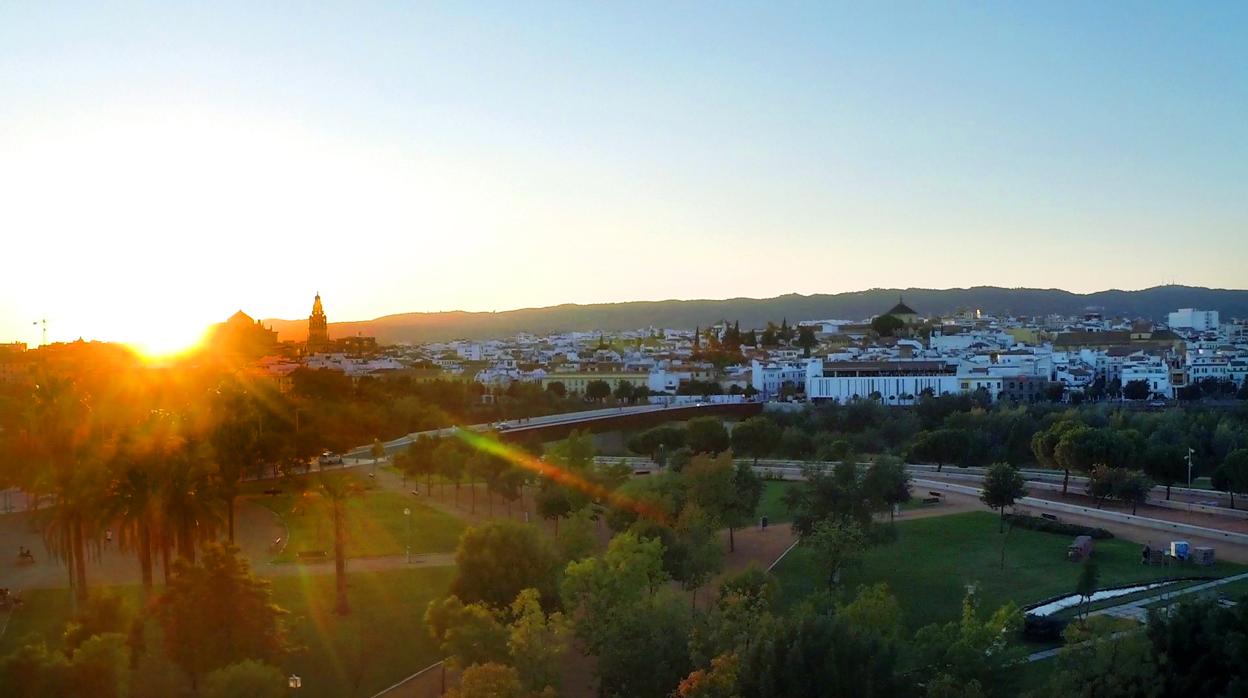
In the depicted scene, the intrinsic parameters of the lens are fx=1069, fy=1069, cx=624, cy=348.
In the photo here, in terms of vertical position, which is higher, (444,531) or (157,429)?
(157,429)

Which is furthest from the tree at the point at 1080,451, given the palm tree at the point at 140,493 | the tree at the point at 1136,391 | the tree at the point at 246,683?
the tree at the point at 1136,391

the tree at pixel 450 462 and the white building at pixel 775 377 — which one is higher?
the tree at pixel 450 462

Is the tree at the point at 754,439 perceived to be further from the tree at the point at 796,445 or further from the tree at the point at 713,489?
the tree at the point at 713,489

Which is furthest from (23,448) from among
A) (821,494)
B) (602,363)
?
(602,363)

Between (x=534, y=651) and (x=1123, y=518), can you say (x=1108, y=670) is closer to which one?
(x=534, y=651)

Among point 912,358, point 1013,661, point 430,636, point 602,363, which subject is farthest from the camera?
point 602,363

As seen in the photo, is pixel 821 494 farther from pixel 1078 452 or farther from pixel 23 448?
pixel 23 448
